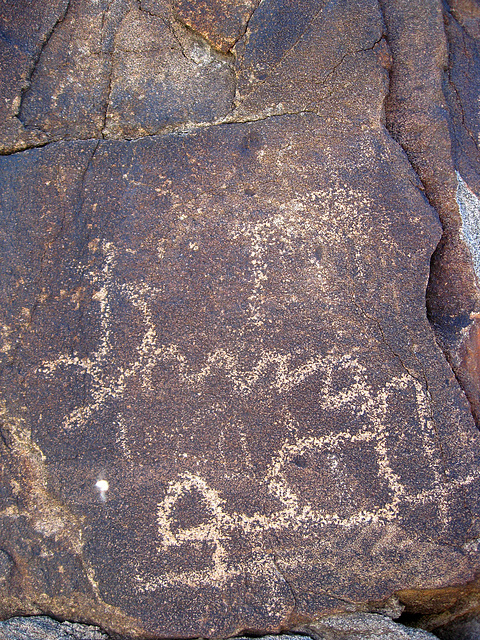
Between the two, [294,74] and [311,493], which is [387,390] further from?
[294,74]

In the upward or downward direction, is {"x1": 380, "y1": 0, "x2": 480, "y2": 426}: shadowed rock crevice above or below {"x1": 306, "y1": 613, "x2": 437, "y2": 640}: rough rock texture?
above

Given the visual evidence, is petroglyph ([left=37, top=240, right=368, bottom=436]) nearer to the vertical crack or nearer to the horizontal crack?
the horizontal crack

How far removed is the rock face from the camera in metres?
1.56

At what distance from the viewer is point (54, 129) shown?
1729 mm

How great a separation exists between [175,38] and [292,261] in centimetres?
110

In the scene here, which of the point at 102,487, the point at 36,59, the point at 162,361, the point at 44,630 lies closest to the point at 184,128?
the point at 36,59

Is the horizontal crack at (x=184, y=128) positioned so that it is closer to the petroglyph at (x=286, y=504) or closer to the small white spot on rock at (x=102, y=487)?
the petroglyph at (x=286, y=504)

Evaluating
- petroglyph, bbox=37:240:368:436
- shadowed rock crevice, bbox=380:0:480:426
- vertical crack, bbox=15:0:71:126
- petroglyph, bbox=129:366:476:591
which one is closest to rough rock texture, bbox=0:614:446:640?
petroglyph, bbox=129:366:476:591

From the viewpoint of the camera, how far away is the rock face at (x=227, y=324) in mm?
1557

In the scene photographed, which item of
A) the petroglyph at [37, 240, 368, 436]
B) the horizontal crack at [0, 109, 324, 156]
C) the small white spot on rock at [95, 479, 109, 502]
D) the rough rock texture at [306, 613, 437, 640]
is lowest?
the rough rock texture at [306, 613, 437, 640]

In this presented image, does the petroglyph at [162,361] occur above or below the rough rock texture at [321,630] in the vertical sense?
above

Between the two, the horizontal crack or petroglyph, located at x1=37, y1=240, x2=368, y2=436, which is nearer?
petroglyph, located at x1=37, y1=240, x2=368, y2=436

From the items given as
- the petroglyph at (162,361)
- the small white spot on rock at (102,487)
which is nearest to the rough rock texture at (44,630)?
the small white spot on rock at (102,487)

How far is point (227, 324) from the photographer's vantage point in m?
1.61
